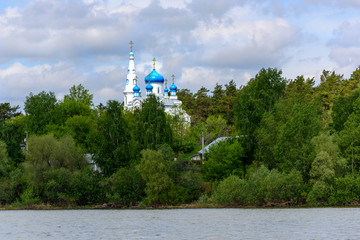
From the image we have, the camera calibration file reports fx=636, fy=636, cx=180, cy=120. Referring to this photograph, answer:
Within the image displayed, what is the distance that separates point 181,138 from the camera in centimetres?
9394

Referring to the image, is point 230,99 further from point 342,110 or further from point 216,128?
point 342,110

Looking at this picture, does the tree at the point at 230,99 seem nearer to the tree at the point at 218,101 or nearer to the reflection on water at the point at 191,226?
the tree at the point at 218,101

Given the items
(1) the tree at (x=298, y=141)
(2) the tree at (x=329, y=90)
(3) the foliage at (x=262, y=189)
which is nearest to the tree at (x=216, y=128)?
(2) the tree at (x=329, y=90)

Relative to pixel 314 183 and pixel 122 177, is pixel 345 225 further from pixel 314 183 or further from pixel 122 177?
pixel 122 177

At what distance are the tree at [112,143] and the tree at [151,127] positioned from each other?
5.47 ft

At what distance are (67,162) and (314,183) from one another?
86.9ft

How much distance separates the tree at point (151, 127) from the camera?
68.1 metres

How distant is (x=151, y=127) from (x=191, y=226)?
27480mm

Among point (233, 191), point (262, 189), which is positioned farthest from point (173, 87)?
point (262, 189)

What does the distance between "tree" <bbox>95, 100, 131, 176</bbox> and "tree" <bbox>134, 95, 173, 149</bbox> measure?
167 centimetres

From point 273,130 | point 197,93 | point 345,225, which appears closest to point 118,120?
point 273,130

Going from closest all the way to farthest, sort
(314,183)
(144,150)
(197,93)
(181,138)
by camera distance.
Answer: (314,183)
(144,150)
(181,138)
(197,93)

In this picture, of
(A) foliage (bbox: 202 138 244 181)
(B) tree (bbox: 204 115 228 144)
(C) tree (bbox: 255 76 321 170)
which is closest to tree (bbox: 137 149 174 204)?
(A) foliage (bbox: 202 138 244 181)

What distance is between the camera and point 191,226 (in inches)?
1646
